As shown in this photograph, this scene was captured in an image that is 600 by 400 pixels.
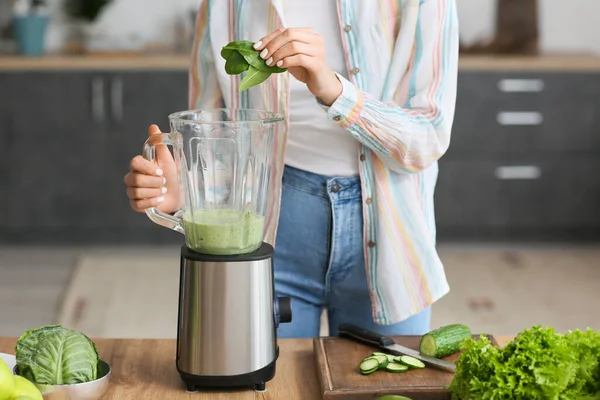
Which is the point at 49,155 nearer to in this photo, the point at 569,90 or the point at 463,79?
the point at 463,79

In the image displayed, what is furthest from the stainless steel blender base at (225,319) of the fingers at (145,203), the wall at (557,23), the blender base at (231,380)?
the wall at (557,23)

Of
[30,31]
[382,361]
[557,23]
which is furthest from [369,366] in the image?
[557,23]

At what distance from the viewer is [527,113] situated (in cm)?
418

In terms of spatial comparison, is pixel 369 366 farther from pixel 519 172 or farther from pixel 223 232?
pixel 519 172

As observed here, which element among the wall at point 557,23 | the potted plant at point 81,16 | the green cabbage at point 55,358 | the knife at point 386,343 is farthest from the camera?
the wall at point 557,23

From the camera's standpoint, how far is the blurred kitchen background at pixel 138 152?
4039mm

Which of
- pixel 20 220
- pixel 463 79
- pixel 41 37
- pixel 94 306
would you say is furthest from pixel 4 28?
pixel 463 79

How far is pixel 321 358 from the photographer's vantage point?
4.09 ft

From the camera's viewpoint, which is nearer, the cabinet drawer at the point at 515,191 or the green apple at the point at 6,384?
the green apple at the point at 6,384

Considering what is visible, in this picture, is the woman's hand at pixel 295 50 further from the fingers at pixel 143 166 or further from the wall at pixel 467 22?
the wall at pixel 467 22

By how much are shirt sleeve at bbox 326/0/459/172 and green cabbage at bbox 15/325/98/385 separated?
0.51 meters

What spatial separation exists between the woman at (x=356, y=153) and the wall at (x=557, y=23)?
10.9 feet

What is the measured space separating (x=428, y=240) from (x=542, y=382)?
510 mm

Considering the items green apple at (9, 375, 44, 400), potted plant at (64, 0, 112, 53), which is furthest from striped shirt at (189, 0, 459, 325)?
potted plant at (64, 0, 112, 53)
